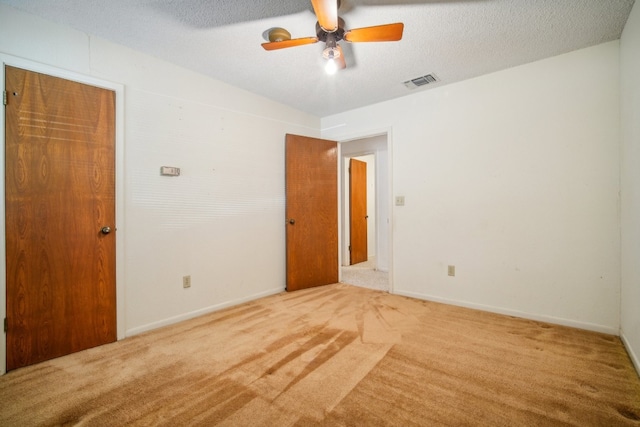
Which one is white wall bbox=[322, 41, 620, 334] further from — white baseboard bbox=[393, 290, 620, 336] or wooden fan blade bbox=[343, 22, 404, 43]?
wooden fan blade bbox=[343, 22, 404, 43]

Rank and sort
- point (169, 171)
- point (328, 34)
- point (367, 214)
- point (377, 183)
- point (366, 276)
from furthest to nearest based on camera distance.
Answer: point (367, 214) < point (377, 183) < point (366, 276) < point (169, 171) < point (328, 34)

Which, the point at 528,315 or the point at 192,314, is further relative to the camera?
the point at 192,314

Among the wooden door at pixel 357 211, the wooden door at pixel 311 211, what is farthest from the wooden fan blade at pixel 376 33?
the wooden door at pixel 357 211

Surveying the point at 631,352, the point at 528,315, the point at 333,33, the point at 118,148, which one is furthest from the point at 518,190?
the point at 118,148

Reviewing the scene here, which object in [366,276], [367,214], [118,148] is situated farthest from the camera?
[367,214]

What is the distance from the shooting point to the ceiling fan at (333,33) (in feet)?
5.16

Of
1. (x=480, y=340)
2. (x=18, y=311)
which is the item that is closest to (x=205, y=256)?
(x=18, y=311)

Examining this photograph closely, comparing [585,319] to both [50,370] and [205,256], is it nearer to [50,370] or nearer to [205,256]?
[205,256]

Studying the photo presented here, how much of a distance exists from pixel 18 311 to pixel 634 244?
13.8 ft

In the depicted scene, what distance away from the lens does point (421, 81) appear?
295cm

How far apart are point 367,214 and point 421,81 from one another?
332 centimetres

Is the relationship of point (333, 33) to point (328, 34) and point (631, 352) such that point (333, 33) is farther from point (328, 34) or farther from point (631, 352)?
point (631, 352)

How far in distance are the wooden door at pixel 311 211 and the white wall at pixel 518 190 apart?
95 cm

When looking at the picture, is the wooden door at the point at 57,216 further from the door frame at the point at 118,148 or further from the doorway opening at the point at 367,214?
the doorway opening at the point at 367,214
